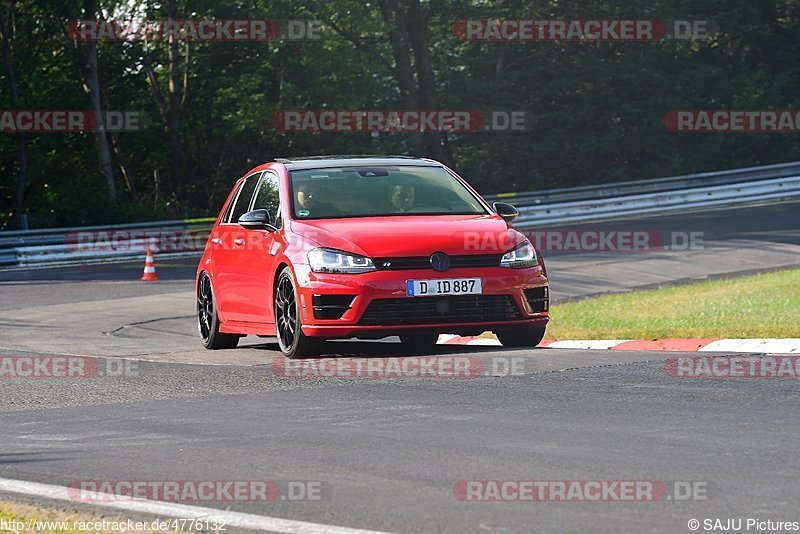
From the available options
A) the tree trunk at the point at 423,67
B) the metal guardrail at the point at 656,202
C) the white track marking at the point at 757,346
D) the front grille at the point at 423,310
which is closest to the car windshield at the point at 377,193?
the front grille at the point at 423,310

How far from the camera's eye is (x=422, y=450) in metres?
6.76

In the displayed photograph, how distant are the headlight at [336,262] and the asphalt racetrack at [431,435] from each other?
908 mm

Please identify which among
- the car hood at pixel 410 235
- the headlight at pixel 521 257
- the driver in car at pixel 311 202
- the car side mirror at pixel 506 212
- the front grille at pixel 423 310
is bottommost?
the front grille at pixel 423 310

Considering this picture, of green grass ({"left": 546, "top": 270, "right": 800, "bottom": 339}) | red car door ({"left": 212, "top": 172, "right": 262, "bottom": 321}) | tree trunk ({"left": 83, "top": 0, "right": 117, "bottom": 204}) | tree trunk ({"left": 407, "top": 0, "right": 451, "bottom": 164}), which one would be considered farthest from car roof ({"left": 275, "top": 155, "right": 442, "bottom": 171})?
tree trunk ({"left": 407, "top": 0, "right": 451, "bottom": 164})

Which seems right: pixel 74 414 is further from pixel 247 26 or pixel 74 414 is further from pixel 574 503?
pixel 247 26

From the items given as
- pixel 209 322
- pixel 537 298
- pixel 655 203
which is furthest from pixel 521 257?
pixel 655 203

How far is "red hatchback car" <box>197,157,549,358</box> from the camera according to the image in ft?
35.9

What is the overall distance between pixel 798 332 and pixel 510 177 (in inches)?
1501

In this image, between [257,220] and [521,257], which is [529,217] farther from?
[521,257]

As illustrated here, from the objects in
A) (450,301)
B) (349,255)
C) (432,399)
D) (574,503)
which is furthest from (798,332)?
(574,503)

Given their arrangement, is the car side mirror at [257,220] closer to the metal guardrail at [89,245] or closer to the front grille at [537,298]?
the front grille at [537,298]

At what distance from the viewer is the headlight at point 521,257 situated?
1121 centimetres

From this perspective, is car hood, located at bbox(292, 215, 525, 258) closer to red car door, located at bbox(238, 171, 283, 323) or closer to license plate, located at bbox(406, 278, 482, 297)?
license plate, located at bbox(406, 278, 482, 297)

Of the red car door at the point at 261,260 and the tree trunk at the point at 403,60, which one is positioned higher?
the tree trunk at the point at 403,60
